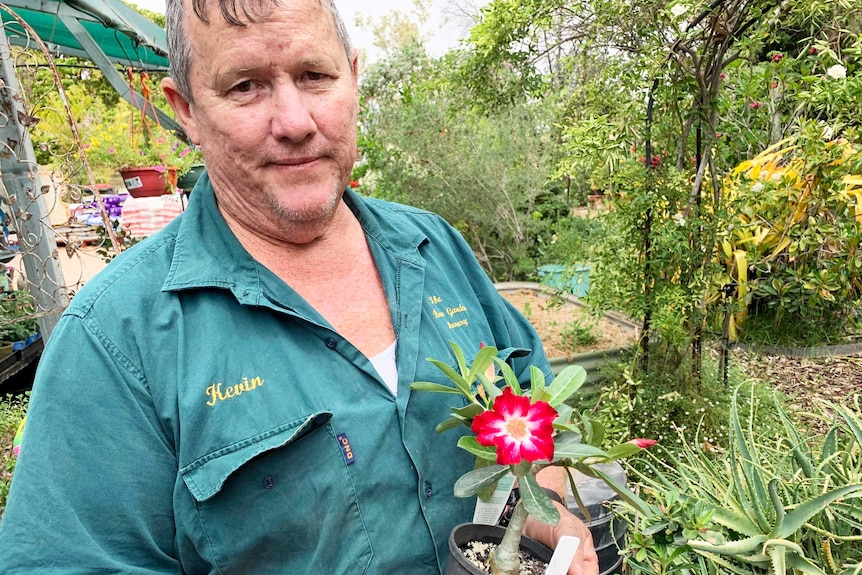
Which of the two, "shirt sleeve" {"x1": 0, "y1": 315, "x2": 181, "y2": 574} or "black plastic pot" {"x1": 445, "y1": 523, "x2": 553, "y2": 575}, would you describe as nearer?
"shirt sleeve" {"x1": 0, "y1": 315, "x2": 181, "y2": 574}

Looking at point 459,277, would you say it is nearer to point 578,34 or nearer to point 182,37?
point 182,37

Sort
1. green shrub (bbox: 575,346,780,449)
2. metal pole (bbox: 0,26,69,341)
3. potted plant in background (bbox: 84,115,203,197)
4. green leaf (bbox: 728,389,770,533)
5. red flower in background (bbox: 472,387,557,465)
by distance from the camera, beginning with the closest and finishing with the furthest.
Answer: red flower in background (bbox: 472,387,557,465)
green leaf (bbox: 728,389,770,533)
metal pole (bbox: 0,26,69,341)
green shrub (bbox: 575,346,780,449)
potted plant in background (bbox: 84,115,203,197)

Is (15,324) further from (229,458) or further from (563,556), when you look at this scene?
(563,556)

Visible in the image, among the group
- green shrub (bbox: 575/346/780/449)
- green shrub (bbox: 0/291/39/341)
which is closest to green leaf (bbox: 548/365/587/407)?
green shrub (bbox: 575/346/780/449)

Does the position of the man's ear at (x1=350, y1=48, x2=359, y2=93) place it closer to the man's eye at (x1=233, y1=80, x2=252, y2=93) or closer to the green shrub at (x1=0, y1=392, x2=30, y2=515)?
the man's eye at (x1=233, y1=80, x2=252, y2=93)

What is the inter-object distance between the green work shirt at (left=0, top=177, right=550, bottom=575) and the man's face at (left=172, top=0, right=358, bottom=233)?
0.43 feet

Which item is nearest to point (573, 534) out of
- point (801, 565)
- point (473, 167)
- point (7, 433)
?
point (801, 565)

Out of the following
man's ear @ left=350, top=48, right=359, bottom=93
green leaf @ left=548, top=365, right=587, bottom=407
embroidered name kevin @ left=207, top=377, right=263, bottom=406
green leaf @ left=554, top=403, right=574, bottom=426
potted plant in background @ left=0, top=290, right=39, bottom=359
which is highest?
man's ear @ left=350, top=48, right=359, bottom=93

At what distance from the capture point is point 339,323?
→ 4.70ft

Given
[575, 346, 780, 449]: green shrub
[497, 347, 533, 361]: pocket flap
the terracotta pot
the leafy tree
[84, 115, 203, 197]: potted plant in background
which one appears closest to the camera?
[497, 347, 533, 361]: pocket flap

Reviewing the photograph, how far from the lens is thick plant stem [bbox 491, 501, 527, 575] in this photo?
1123mm

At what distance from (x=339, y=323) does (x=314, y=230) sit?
0.75 feet

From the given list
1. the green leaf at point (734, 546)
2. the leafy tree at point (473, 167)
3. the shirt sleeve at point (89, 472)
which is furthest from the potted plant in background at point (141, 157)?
the green leaf at point (734, 546)

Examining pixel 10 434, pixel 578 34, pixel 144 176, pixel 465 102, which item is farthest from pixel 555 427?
pixel 144 176
